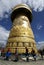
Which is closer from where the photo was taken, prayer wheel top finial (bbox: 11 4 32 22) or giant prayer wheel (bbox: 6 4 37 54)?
giant prayer wheel (bbox: 6 4 37 54)

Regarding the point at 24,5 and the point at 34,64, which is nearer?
the point at 34,64

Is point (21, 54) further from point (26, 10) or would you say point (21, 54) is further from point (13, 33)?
point (26, 10)

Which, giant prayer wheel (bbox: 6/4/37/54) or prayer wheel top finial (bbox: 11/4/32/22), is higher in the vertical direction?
prayer wheel top finial (bbox: 11/4/32/22)

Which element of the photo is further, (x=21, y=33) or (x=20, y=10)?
(x=20, y=10)

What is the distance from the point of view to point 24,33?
2658 centimetres

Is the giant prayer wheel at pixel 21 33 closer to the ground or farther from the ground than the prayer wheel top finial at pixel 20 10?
closer to the ground

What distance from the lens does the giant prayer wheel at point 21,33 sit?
25.6 meters

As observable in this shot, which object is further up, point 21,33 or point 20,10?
point 20,10

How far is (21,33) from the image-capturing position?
1045 inches

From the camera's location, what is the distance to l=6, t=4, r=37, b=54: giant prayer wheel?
25.6 metres

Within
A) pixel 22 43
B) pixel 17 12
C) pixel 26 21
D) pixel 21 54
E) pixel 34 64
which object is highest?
pixel 17 12

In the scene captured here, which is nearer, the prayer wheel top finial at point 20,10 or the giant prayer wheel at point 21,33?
the giant prayer wheel at point 21,33

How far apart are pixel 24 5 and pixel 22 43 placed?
7.08m

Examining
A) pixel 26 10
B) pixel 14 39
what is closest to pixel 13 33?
pixel 14 39
